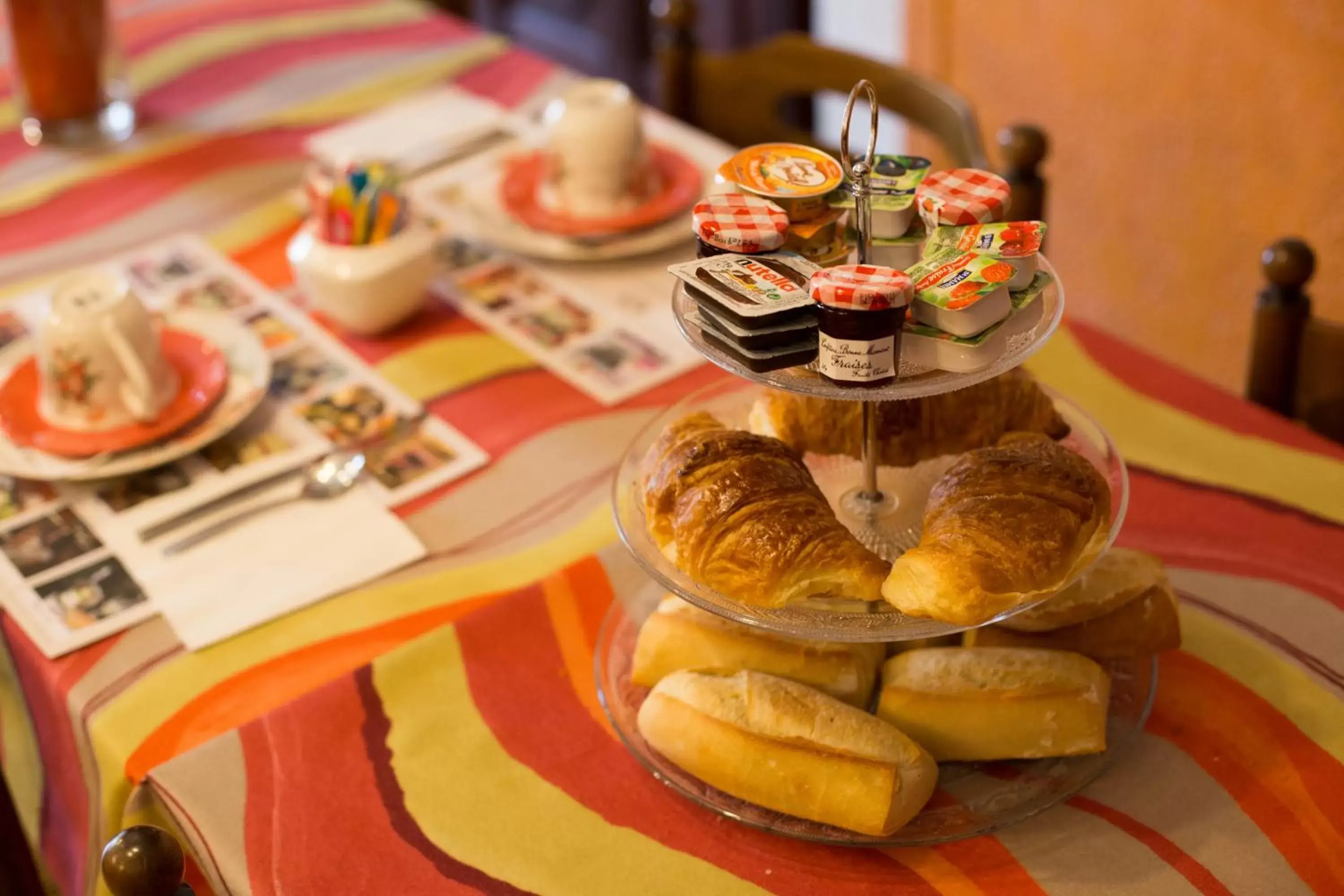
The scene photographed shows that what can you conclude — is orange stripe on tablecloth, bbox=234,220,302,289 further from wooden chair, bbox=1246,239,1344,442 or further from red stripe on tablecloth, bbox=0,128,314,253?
wooden chair, bbox=1246,239,1344,442

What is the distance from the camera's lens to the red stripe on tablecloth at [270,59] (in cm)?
175

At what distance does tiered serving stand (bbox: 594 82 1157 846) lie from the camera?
0.72 meters

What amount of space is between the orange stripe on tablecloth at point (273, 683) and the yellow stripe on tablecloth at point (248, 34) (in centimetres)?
Answer: 112

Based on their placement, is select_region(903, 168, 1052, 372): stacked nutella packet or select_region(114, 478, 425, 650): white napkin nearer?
select_region(903, 168, 1052, 372): stacked nutella packet

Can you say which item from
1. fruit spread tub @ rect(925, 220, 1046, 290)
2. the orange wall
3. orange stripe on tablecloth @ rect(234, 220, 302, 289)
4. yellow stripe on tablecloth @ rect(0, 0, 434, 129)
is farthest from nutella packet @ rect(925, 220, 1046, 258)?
yellow stripe on tablecloth @ rect(0, 0, 434, 129)

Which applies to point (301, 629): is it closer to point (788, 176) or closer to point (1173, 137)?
point (788, 176)

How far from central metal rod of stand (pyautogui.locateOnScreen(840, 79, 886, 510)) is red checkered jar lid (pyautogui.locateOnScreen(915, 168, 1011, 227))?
0.03 metres

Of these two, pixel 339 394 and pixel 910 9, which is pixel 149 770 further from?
pixel 910 9

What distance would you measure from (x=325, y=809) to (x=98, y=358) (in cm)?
48

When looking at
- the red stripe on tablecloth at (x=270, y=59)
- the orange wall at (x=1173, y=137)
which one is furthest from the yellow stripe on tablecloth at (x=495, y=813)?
the orange wall at (x=1173, y=137)

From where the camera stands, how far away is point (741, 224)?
0.76m

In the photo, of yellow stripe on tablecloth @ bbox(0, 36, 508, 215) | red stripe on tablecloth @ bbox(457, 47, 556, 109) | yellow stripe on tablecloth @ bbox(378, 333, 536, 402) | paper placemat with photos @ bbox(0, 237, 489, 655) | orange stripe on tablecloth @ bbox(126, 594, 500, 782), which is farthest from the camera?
red stripe on tablecloth @ bbox(457, 47, 556, 109)

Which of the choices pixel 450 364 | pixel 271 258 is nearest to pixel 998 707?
pixel 450 364

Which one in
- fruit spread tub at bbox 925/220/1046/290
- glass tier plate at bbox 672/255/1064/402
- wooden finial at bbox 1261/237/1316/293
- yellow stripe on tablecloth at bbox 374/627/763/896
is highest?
fruit spread tub at bbox 925/220/1046/290
